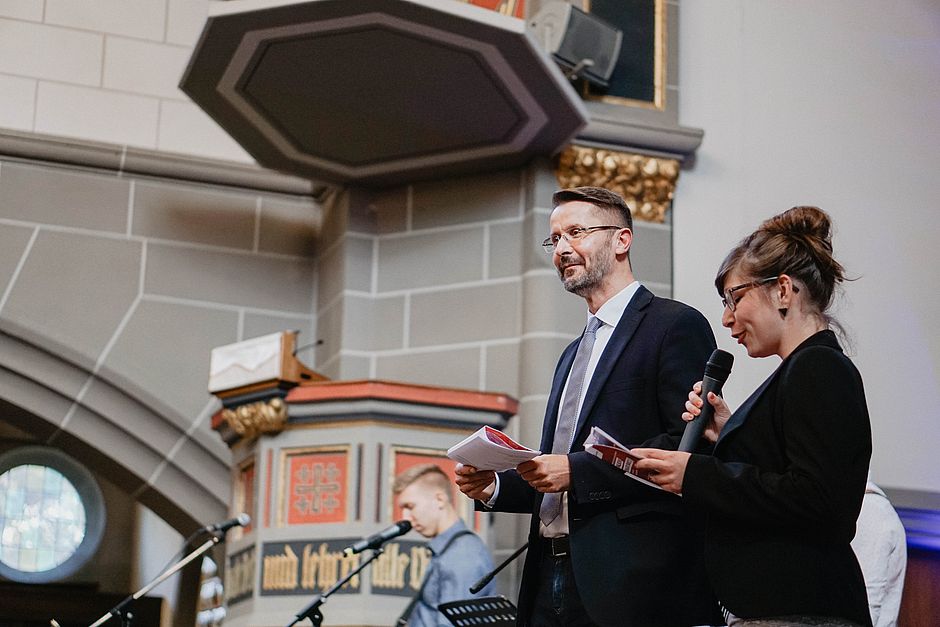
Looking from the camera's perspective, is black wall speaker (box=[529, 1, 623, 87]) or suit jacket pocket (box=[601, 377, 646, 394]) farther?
black wall speaker (box=[529, 1, 623, 87])

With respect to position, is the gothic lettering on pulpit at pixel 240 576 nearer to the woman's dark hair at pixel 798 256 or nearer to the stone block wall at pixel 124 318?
the stone block wall at pixel 124 318

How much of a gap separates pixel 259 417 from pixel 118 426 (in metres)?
1.89

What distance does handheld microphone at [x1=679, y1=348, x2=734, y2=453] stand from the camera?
3.30 metres

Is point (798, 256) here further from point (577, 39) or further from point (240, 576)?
point (577, 39)

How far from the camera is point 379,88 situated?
24.7 ft

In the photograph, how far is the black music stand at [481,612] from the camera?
187 inches

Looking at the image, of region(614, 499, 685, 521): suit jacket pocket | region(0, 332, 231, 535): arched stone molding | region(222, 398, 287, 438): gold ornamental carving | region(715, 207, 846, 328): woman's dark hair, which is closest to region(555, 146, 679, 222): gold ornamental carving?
region(222, 398, 287, 438): gold ornamental carving

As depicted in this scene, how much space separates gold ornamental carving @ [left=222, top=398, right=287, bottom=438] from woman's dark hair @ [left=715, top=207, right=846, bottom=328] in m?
3.77

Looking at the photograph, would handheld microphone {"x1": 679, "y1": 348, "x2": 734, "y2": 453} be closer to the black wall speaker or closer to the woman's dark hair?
the woman's dark hair

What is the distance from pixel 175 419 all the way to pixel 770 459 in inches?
228

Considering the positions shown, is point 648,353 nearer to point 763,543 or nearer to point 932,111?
point 763,543

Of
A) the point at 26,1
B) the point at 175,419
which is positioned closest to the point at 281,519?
the point at 175,419

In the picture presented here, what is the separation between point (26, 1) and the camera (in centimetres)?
892

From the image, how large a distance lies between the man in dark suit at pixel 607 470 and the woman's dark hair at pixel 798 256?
450 millimetres
